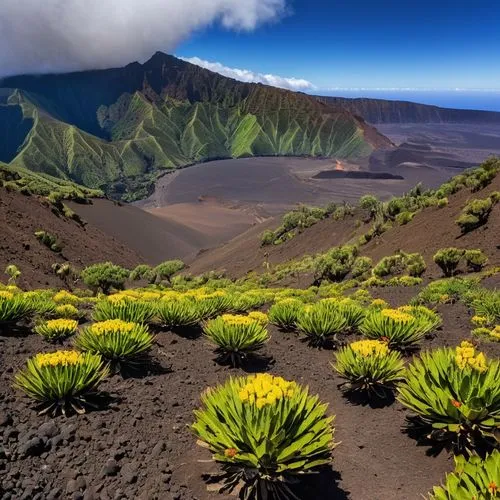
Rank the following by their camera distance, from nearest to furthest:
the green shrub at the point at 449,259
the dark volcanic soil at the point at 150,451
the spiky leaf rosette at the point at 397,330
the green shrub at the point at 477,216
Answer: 1. the dark volcanic soil at the point at 150,451
2. the spiky leaf rosette at the point at 397,330
3. the green shrub at the point at 449,259
4. the green shrub at the point at 477,216

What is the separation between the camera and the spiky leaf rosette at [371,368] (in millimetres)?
5559

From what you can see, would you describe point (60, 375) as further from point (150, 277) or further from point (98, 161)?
point (98, 161)

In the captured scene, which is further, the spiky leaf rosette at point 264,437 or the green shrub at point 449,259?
the green shrub at point 449,259

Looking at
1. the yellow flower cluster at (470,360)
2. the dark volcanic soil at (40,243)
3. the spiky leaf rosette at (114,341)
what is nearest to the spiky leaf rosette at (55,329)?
the spiky leaf rosette at (114,341)

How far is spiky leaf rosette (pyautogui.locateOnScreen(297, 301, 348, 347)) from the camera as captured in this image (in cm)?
776

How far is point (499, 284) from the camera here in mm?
13023

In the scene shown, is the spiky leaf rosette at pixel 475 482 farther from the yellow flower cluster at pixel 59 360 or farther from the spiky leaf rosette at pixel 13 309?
the spiky leaf rosette at pixel 13 309

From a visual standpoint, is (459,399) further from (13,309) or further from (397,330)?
(13,309)

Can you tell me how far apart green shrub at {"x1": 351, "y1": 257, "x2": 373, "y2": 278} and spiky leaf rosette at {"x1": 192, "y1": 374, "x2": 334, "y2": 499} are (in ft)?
57.4

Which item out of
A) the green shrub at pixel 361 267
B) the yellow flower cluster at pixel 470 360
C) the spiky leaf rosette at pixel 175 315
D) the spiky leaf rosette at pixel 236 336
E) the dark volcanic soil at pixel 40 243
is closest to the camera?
the yellow flower cluster at pixel 470 360

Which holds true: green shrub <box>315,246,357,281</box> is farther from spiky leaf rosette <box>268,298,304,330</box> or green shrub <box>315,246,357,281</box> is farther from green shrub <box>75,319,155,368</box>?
green shrub <box>75,319,155,368</box>

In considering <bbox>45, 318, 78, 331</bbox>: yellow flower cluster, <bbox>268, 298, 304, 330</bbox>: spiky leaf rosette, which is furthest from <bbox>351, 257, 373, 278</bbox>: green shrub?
<bbox>45, 318, 78, 331</bbox>: yellow flower cluster

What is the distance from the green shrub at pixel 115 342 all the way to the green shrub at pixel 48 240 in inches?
1220

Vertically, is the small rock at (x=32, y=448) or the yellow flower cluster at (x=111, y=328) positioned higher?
the yellow flower cluster at (x=111, y=328)
